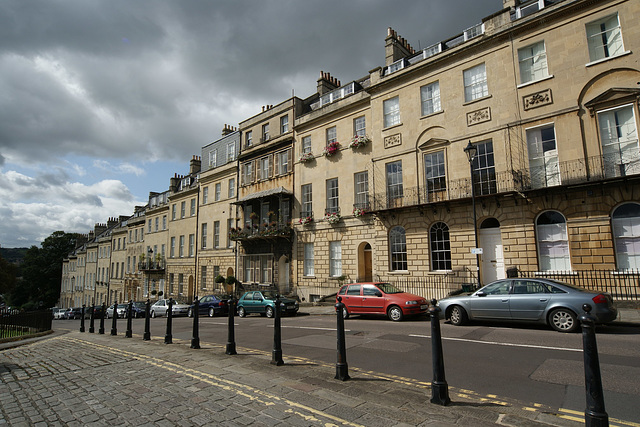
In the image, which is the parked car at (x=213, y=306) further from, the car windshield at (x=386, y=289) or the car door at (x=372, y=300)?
the car windshield at (x=386, y=289)

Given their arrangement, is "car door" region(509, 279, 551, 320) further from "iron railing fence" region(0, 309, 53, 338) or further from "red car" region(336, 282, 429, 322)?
"iron railing fence" region(0, 309, 53, 338)

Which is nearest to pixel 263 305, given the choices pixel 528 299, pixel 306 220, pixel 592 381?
pixel 306 220

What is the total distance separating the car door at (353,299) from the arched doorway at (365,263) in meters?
6.51

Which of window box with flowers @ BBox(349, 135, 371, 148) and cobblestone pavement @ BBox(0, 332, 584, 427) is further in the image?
window box with flowers @ BBox(349, 135, 371, 148)

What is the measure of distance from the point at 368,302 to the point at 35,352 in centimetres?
1079

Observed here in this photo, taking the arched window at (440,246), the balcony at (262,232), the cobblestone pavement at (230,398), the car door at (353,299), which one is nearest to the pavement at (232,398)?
the cobblestone pavement at (230,398)

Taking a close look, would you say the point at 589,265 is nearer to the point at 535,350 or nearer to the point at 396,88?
the point at 535,350

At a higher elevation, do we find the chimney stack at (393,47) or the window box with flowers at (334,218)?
the chimney stack at (393,47)

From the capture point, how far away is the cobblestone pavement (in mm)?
4176

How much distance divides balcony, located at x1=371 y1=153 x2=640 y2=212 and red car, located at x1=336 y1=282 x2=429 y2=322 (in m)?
5.96

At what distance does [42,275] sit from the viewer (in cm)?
7338

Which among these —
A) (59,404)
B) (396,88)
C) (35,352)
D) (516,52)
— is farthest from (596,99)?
(35,352)

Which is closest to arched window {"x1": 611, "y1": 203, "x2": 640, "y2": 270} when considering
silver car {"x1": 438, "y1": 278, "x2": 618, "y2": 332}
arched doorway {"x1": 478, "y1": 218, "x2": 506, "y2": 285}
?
arched doorway {"x1": 478, "y1": 218, "x2": 506, "y2": 285}

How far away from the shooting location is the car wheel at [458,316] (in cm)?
1134
